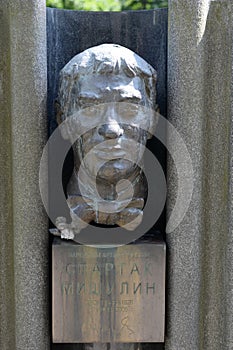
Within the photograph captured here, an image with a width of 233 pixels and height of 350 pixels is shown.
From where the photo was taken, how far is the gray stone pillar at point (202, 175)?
10.3 feet

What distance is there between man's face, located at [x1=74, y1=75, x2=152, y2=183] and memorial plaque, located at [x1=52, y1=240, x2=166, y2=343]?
50 cm

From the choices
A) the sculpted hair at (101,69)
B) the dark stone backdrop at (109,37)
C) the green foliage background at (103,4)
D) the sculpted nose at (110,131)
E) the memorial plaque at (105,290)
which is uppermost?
the green foliage background at (103,4)

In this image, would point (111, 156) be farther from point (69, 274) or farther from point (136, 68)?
point (69, 274)

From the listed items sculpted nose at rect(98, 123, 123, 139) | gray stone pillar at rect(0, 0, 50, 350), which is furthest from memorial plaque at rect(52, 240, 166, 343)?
sculpted nose at rect(98, 123, 123, 139)

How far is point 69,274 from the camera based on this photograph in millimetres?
3182

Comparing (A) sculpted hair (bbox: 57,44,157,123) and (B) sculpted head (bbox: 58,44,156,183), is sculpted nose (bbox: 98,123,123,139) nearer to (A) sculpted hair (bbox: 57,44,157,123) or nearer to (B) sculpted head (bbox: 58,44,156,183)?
(B) sculpted head (bbox: 58,44,156,183)

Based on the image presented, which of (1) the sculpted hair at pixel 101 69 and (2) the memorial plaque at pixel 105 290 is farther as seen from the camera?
(2) the memorial plaque at pixel 105 290

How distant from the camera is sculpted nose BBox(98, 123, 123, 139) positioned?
2.93 meters

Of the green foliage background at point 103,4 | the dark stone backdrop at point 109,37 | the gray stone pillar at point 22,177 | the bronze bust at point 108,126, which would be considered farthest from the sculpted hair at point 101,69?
the green foliage background at point 103,4

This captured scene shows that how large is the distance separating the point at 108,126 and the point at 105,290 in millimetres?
997

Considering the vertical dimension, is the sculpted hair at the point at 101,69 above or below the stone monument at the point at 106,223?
above

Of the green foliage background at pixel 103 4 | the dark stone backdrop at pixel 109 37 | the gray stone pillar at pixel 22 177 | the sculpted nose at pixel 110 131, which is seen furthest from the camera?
the green foliage background at pixel 103 4

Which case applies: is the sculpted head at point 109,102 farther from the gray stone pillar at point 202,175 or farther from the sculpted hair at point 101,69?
the gray stone pillar at point 202,175

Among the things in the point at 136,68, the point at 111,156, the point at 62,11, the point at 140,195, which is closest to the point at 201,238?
the point at 140,195
